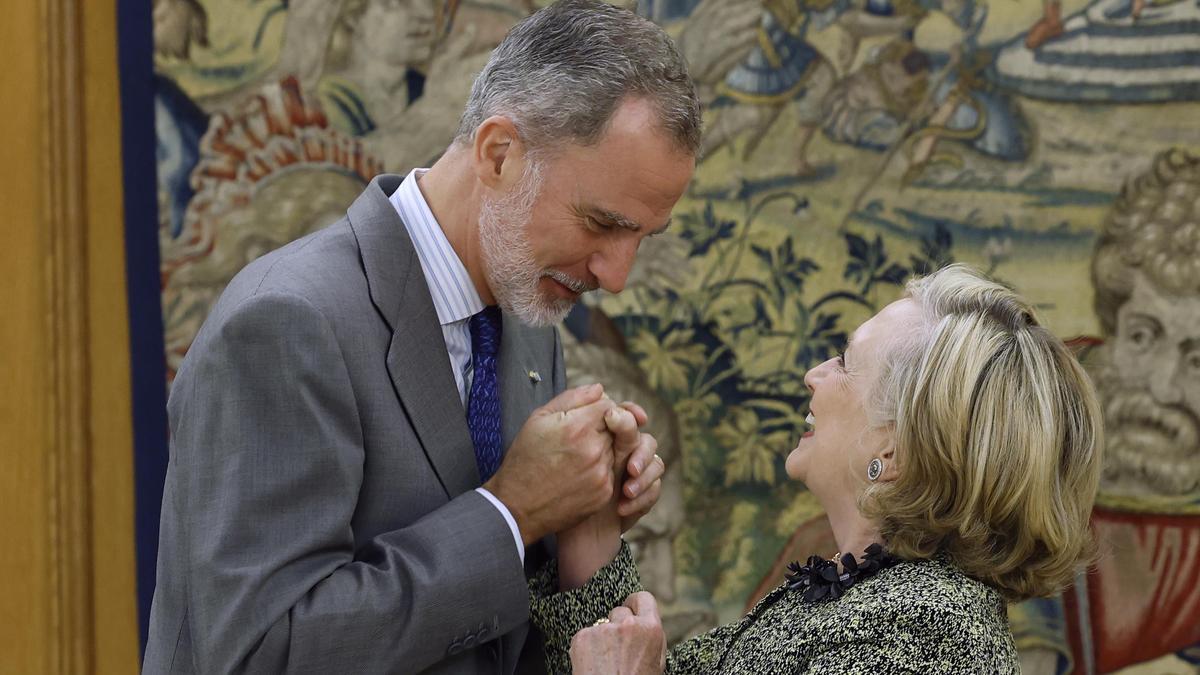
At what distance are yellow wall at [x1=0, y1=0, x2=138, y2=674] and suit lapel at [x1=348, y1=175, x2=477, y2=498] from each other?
1919mm

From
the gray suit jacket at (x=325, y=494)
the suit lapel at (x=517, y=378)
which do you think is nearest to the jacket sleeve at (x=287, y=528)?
the gray suit jacket at (x=325, y=494)

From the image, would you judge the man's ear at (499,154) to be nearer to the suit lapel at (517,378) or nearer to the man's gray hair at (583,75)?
the man's gray hair at (583,75)

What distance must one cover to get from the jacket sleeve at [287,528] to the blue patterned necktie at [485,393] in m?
0.28

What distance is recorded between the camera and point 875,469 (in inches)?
85.1

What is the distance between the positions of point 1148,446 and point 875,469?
178cm

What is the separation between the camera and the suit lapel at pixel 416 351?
2057 millimetres

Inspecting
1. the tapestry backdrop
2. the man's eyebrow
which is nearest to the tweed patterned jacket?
the man's eyebrow

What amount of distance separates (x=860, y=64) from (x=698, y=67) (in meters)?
0.47

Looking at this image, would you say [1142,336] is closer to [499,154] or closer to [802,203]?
[802,203]

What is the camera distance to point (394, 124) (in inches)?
149

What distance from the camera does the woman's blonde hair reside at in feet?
6.70

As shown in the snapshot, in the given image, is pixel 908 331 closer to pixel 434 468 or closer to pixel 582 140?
pixel 582 140

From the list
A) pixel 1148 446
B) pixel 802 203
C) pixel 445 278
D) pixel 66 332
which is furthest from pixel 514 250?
pixel 1148 446

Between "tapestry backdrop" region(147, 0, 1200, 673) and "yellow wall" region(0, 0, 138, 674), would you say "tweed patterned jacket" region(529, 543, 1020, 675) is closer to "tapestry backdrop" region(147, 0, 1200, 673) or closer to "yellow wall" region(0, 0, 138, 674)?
"tapestry backdrop" region(147, 0, 1200, 673)
